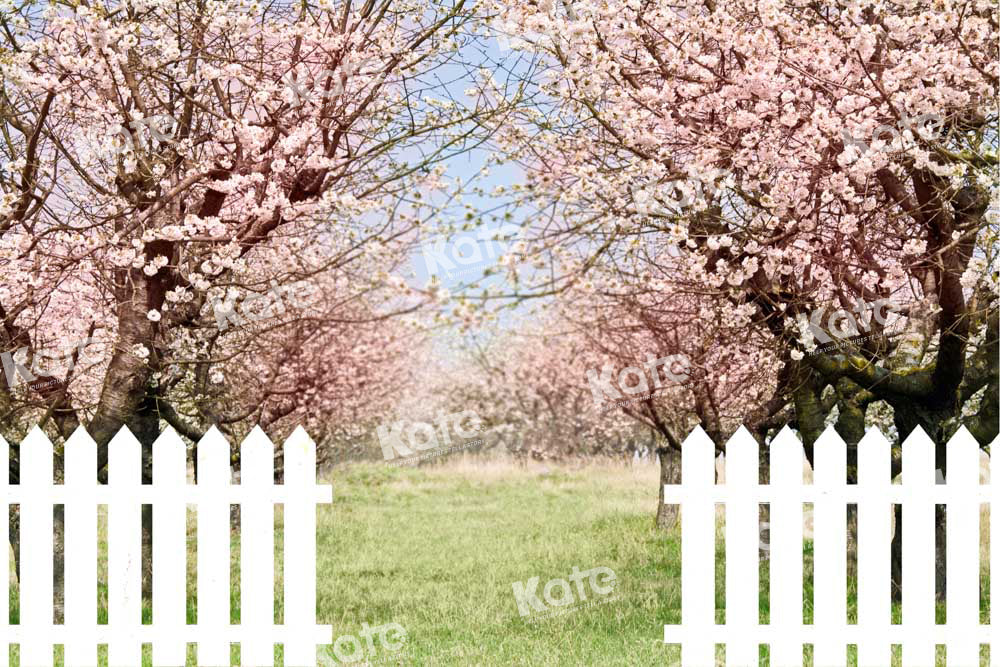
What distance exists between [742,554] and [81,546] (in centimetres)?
326

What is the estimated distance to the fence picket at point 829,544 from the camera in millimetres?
4648

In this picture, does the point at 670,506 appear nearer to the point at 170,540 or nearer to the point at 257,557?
the point at 257,557

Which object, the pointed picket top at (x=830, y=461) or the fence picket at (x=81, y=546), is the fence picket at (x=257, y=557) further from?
the pointed picket top at (x=830, y=461)

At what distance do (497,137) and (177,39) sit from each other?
7.10 ft

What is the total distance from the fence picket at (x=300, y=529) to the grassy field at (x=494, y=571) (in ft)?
3.90

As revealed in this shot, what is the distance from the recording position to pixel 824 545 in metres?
4.68

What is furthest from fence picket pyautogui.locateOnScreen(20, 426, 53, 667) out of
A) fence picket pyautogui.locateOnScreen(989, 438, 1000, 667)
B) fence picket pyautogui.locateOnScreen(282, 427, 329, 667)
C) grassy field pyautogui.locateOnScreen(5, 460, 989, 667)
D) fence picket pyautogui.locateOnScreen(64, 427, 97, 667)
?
fence picket pyautogui.locateOnScreen(989, 438, 1000, 667)

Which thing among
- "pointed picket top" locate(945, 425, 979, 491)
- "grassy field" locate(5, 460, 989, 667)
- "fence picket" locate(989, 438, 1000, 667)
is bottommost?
"grassy field" locate(5, 460, 989, 667)

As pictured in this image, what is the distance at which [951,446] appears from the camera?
15.5 feet

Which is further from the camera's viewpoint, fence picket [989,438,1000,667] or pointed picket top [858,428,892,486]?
fence picket [989,438,1000,667]

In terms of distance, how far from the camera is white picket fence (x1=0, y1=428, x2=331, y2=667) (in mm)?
4598

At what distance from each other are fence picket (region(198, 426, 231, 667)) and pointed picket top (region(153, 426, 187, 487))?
9 centimetres

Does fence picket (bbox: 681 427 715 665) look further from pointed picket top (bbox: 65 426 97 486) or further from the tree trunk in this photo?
the tree trunk

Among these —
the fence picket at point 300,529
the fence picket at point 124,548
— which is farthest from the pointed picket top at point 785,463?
the fence picket at point 124,548
